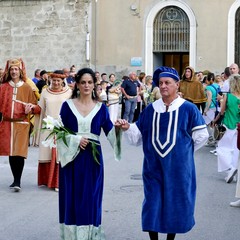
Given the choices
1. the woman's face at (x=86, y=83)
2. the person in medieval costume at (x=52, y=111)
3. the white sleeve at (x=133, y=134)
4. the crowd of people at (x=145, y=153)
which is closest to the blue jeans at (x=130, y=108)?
the person in medieval costume at (x=52, y=111)

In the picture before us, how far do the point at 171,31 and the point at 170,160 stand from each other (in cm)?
1981

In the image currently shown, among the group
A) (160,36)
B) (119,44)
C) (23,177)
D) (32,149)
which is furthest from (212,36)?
(23,177)

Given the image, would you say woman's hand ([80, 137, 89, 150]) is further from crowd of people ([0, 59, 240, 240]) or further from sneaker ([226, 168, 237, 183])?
sneaker ([226, 168, 237, 183])

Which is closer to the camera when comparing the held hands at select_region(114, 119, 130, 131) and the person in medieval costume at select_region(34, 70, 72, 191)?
the held hands at select_region(114, 119, 130, 131)

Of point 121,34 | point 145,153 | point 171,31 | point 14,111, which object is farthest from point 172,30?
point 145,153

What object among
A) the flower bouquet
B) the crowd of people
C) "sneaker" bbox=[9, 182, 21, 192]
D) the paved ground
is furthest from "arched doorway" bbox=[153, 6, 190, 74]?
the flower bouquet

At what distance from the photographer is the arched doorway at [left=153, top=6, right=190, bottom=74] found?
82.1 feet

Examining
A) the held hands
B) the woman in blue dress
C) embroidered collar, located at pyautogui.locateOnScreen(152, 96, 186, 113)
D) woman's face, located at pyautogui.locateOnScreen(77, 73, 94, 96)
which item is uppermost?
woman's face, located at pyautogui.locateOnScreen(77, 73, 94, 96)

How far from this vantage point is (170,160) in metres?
5.79

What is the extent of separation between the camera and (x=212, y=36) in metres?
24.8

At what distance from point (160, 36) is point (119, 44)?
1633 millimetres

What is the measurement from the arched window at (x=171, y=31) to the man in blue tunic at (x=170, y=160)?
762 inches

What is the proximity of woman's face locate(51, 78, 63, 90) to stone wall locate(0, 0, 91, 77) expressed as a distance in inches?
641

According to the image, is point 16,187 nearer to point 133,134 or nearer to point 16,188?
point 16,188
